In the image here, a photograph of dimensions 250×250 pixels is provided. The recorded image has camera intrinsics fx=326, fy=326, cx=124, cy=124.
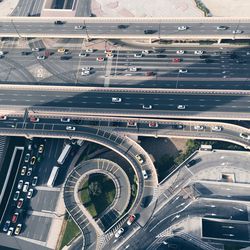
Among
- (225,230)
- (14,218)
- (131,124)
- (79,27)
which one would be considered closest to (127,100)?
(131,124)

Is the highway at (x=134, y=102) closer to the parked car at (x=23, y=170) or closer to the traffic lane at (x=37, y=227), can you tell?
the parked car at (x=23, y=170)

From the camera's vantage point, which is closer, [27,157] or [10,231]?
[10,231]

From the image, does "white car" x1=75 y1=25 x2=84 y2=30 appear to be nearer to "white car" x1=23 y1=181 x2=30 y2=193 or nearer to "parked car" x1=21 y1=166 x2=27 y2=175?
"parked car" x1=21 y1=166 x2=27 y2=175

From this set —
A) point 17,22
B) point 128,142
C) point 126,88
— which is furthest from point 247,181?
point 17,22

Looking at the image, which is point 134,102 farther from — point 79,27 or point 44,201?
point 44,201

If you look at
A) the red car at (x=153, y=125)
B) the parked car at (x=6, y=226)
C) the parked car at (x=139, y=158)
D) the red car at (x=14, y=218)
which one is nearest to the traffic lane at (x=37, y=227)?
the red car at (x=14, y=218)

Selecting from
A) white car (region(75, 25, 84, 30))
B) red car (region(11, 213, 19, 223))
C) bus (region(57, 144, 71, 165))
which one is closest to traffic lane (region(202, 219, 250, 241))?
bus (region(57, 144, 71, 165))
